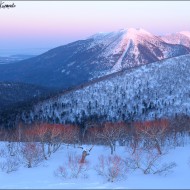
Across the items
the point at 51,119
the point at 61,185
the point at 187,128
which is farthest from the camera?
the point at 51,119

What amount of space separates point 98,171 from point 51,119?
410 feet

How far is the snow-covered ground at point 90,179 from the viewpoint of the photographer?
50500 mm

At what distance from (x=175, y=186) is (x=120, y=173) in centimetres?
766

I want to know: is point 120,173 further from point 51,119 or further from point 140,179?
point 51,119

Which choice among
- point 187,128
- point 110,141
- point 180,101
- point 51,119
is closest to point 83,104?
point 51,119

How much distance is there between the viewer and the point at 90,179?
5388 centimetres

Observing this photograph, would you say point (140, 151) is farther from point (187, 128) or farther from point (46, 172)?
point (187, 128)

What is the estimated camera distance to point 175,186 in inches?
2014

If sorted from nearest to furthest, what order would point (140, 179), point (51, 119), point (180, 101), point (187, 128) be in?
1. point (140, 179)
2. point (187, 128)
3. point (51, 119)
4. point (180, 101)

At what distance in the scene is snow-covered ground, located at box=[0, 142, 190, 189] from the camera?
50500mm

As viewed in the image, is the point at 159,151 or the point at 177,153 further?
the point at 177,153

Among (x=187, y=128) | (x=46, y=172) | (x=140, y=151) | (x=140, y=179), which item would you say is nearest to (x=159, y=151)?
(x=140, y=151)

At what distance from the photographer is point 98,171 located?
5619 cm

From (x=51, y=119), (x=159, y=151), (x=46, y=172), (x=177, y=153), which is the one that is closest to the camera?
(x=46, y=172)
